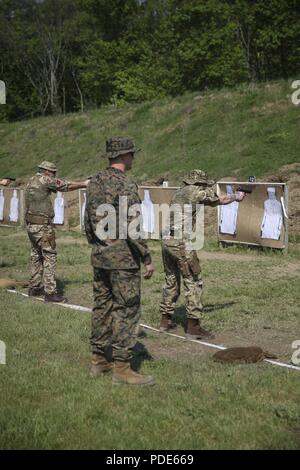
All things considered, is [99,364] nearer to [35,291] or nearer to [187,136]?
[35,291]

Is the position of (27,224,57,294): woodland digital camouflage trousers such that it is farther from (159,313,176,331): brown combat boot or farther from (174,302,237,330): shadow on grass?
(159,313,176,331): brown combat boot

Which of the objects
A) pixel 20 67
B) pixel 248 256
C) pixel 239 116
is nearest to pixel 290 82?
pixel 239 116

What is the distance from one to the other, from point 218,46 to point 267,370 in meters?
39.7

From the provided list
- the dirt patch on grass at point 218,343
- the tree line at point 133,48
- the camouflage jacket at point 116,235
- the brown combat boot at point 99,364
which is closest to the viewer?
the camouflage jacket at point 116,235

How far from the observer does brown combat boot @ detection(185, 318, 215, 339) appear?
316 inches

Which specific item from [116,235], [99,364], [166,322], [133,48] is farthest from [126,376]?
[133,48]

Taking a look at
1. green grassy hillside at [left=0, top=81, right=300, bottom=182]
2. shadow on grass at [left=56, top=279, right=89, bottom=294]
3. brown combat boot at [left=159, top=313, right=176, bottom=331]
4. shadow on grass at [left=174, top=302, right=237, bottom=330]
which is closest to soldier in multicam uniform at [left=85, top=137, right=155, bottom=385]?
brown combat boot at [left=159, top=313, right=176, bottom=331]

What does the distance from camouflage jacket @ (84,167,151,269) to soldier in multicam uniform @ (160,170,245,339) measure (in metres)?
1.97

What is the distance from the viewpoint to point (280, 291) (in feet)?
34.8

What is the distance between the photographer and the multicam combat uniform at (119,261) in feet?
20.0

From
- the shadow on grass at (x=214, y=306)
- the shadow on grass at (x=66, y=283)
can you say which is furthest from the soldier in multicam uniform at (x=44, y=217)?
the shadow on grass at (x=214, y=306)

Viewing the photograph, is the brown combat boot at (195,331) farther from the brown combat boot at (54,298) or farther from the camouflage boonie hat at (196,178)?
the brown combat boot at (54,298)

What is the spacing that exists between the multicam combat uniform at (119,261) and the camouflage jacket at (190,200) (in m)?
2.06

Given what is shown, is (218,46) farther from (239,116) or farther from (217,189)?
(217,189)
